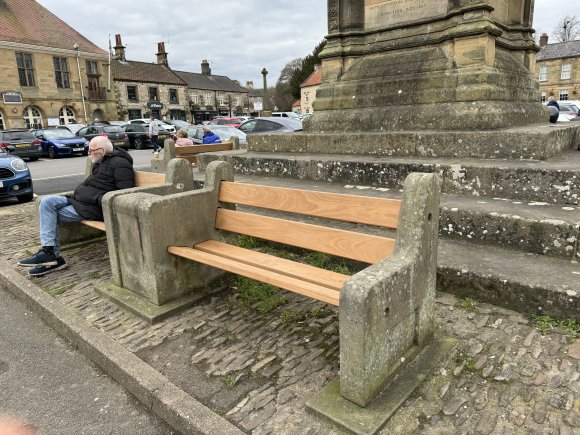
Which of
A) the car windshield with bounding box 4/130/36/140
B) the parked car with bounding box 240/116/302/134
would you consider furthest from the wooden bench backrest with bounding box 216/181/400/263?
the car windshield with bounding box 4/130/36/140

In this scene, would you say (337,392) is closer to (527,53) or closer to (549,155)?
(549,155)

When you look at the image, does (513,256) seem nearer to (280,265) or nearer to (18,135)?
(280,265)

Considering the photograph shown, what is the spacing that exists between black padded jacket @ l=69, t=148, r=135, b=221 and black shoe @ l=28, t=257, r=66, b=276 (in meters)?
0.55

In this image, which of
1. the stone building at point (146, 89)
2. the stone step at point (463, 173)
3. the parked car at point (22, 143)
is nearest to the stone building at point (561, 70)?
the stone building at point (146, 89)

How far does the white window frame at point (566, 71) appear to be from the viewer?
43697 millimetres

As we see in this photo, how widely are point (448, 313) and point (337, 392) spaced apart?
1.21 meters

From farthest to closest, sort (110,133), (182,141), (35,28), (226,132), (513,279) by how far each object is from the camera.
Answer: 1. (35,28)
2. (110,133)
3. (226,132)
4. (182,141)
5. (513,279)

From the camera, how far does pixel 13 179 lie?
29.7ft

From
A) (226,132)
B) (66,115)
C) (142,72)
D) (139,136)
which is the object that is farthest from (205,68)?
(226,132)

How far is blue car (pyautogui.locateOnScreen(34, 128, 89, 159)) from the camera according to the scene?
2111cm

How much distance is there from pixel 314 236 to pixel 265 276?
485 millimetres

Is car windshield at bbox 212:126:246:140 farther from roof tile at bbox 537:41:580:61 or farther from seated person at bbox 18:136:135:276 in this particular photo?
roof tile at bbox 537:41:580:61

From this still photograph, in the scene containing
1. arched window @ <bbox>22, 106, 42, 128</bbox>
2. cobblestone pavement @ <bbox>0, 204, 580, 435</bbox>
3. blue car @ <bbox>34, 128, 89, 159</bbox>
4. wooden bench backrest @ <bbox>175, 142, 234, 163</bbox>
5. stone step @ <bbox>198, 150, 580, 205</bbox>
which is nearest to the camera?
cobblestone pavement @ <bbox>0, 204, 580, 435</bbox>

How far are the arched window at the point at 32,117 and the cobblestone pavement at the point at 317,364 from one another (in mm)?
38438
